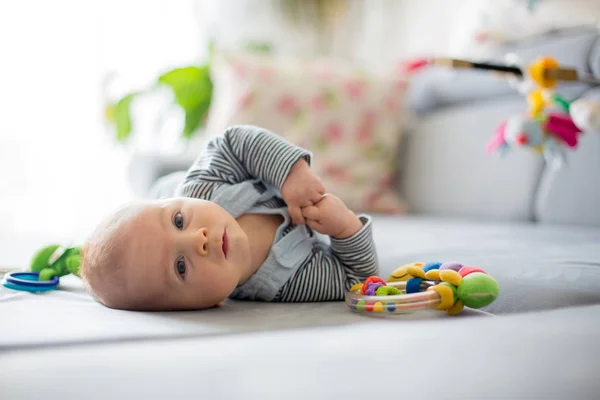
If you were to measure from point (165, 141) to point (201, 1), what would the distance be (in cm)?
79

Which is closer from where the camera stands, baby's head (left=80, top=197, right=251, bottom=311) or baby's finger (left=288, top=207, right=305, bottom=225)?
baby's head (left=80, top=197, right=251, bottom=311)

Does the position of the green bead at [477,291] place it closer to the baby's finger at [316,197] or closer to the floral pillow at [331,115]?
the baby's finger at [316,197]

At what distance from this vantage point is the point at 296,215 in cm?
100

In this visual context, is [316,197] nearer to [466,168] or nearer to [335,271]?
[335,271]

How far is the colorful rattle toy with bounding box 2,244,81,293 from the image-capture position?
0.97 metres

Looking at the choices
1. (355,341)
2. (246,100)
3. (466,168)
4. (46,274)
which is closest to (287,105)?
(246,100)

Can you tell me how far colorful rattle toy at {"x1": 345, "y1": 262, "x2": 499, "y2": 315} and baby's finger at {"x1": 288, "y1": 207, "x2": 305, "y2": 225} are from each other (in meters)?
0.20

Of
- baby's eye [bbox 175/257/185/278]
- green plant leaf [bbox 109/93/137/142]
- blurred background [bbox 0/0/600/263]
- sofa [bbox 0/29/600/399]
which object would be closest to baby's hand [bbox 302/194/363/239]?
sofa [bbox 0/29/600/399]

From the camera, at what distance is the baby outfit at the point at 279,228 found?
973 millimetres

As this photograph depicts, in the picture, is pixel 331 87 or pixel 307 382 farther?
pixel 331 87

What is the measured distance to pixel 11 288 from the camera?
980 millimetres

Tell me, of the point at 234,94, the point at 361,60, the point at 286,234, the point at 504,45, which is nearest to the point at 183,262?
the point at 286,234

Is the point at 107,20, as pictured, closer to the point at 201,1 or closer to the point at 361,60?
the point at 201,1

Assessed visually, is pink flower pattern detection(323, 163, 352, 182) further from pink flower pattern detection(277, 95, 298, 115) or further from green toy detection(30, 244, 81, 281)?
green toy detection(30, 244, 81, 281)
